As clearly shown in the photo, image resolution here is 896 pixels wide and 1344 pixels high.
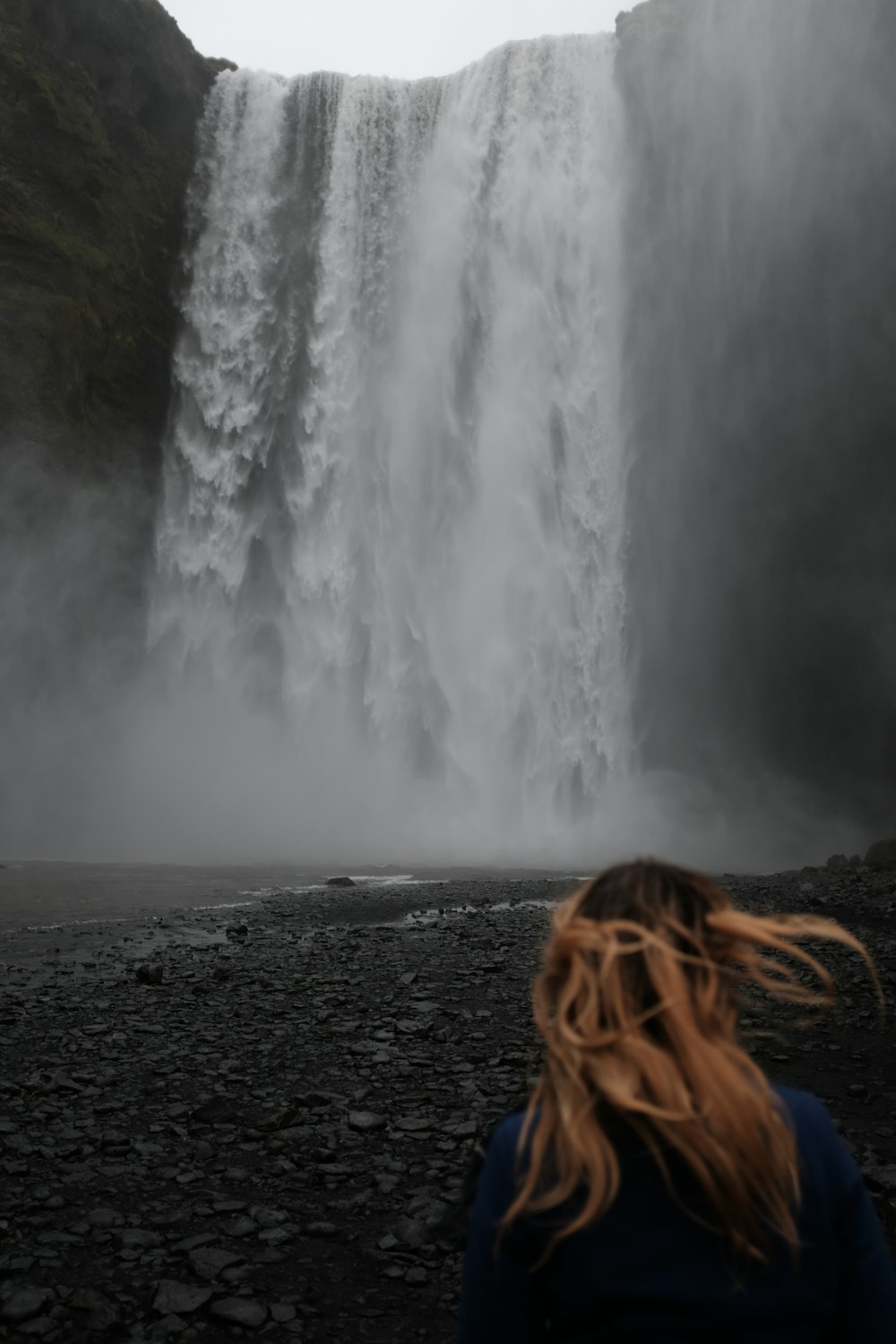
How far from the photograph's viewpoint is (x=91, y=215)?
31.8 meters

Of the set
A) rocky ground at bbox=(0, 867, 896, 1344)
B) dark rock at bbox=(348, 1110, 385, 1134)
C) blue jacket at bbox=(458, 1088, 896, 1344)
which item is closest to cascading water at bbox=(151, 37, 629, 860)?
rocky ground at bbox=(0, 867, 896, 1344)

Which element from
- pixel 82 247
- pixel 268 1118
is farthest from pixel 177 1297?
pixel 82 247

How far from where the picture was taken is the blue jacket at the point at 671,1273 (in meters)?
1.44

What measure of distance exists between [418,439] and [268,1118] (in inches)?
1169

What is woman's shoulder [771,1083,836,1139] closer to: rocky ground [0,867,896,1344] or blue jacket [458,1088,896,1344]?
blue jacket [458,1088,896,1344]

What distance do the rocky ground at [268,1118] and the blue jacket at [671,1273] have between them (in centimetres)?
41

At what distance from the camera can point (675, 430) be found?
1339 inches

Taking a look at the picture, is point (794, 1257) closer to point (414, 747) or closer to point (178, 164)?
point (414, 747)

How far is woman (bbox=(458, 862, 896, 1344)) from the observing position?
143 centimetres

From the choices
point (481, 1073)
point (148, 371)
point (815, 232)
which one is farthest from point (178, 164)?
point (481, 1073)

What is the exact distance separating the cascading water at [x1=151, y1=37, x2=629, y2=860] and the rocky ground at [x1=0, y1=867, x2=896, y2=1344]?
68.2ft

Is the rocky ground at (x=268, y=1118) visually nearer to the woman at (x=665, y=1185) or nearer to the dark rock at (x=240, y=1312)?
the dark rock at (x=240, y=1312)

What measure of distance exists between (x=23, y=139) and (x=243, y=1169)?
1341 inches

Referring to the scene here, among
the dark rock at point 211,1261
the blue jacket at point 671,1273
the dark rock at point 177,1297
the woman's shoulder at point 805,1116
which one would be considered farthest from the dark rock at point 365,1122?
the woman's shoulder at point 805,1116
